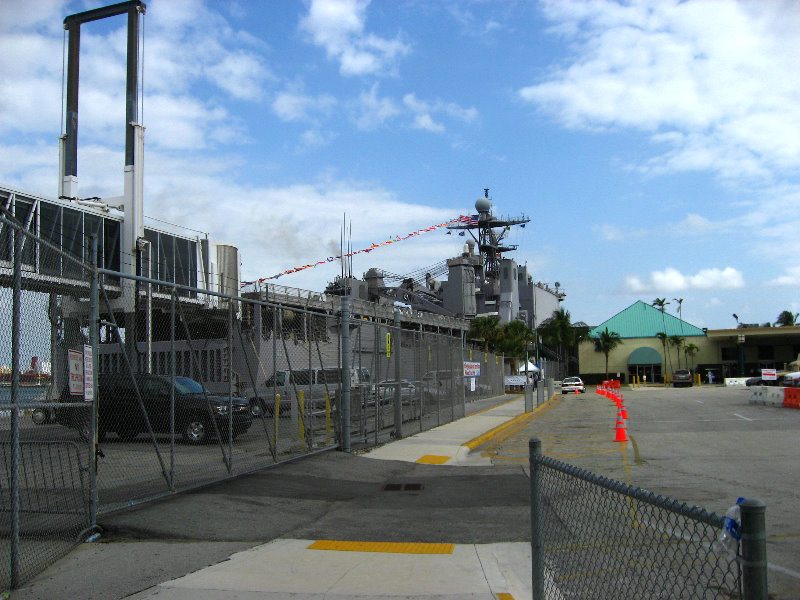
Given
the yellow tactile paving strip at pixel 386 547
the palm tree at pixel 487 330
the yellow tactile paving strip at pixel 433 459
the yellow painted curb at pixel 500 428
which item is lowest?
the yellow painted curb at pixel 500 428

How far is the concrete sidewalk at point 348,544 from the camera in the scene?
579 cm

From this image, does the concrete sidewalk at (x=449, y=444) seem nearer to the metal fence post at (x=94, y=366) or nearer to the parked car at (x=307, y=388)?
the parked car at (x=307, y=388)

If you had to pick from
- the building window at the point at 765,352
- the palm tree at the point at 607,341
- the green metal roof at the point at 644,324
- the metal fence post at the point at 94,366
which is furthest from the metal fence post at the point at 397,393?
the building window at the point at 765,352

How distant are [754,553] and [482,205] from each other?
111 meters

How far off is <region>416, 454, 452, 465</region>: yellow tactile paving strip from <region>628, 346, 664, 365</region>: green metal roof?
3212 inches

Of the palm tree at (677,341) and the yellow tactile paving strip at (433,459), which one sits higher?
the palm tree at (677,341)

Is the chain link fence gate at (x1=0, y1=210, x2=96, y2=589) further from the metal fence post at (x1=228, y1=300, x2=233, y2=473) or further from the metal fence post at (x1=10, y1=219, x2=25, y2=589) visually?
the metal fence post at (x1=228, y1=300, x2=233, y2=473)

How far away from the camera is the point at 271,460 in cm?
1152

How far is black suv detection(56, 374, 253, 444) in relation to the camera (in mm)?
8234

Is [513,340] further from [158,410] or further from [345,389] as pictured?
[158,410]

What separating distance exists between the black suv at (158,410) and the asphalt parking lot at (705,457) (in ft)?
18.7

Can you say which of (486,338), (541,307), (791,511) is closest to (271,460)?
(791,511)

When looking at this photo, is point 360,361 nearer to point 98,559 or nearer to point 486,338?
point 98,559

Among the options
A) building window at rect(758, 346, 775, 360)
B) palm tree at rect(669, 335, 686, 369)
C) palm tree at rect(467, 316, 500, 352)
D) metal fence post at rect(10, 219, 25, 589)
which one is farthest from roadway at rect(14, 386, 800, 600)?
building window at rect(758, 346, 775, 360)
